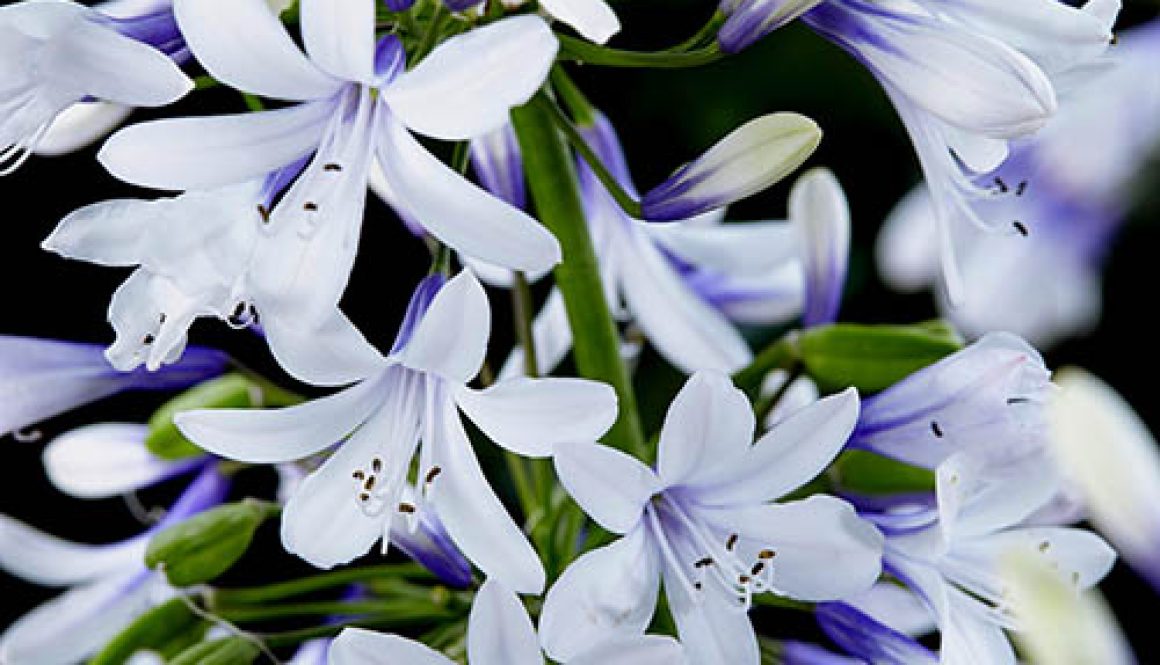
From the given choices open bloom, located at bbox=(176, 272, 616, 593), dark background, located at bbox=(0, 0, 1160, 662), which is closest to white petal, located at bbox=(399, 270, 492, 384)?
open bloom, located at bbox=(176, 272, 616, 593)

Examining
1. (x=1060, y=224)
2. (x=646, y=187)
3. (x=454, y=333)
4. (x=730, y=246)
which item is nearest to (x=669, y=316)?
(x=730, y=246)

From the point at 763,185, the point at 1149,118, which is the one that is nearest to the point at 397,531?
the point at 763,185

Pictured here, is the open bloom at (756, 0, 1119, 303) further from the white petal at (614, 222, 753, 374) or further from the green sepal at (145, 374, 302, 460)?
the green sepal at (145, 374, 302, 460)

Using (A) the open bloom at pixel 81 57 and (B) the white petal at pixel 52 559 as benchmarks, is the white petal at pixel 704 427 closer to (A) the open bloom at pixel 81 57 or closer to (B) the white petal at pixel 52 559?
(A) the open bloom at pixel 81 57

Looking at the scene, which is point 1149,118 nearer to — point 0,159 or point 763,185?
point 763,185

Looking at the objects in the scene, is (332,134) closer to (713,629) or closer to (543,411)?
(543,411)

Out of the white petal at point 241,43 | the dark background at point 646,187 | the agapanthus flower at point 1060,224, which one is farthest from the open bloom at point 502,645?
the dark background at point 646,187
